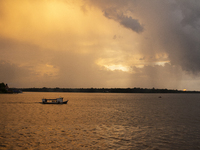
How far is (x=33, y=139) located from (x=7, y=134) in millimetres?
5719

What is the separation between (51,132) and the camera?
107 ft

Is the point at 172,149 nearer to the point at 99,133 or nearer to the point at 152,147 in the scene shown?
the point at 152,147

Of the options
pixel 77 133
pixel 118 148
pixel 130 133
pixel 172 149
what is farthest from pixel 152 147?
pixel 77 133

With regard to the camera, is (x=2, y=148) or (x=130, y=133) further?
(x=130, y=133)

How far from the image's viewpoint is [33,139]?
1096 inches

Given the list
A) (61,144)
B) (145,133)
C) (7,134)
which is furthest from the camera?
(145,133)

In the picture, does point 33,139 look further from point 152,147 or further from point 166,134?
point 166,134

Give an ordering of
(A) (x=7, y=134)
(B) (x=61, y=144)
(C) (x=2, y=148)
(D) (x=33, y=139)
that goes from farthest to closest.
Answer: (A) (x=7, y=134) → (D) (x=33, y=139) → (B) (x=61, y=144) → (C) (x=2, y=148)

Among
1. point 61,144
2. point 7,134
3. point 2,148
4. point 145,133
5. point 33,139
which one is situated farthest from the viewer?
point 145,133

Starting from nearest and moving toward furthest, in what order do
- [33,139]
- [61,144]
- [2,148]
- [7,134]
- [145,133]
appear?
[2,148] → [61,144] → [33,139] → [7,134] → [145,133]

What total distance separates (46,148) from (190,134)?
75.6 ft

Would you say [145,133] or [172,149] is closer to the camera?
[172,149]

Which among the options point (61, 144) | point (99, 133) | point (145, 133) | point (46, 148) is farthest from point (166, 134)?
point (46, 148)

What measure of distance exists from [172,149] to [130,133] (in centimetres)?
910
